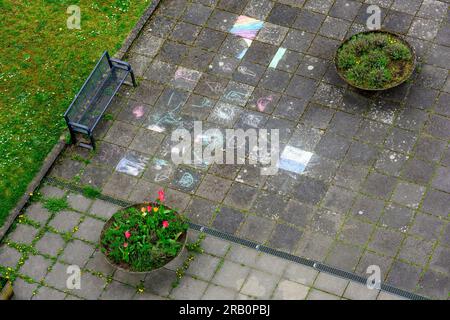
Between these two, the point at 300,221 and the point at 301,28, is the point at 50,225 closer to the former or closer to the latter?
the point at 300,221

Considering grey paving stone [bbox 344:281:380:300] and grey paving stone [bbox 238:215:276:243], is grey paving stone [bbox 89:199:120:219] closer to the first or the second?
grey paving stone [bbox 238:215:276:243]

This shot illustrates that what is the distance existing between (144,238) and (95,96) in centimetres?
326

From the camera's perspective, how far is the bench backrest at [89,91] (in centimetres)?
→ 1273

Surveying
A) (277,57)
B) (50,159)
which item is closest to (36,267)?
(50,159)

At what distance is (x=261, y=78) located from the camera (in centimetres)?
1379

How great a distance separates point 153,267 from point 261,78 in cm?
435

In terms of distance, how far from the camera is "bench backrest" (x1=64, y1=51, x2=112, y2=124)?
1273 centimetres

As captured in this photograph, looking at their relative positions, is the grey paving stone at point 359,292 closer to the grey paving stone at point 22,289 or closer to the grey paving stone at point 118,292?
the grey paving stone at point 118,292

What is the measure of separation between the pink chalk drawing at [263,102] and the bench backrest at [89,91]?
2.72 metres

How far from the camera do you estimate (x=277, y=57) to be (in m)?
14.1

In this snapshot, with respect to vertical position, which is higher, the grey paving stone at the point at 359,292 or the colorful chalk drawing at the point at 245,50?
the colorful chalk drawing at the point at 245,50

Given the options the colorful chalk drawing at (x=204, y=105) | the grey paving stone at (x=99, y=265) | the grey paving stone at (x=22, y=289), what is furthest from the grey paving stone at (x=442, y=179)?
the grey paving stone at (x=22, y=289)
